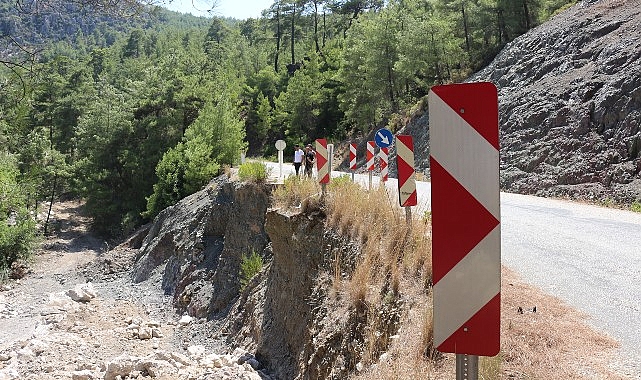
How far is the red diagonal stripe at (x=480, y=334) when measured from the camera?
8.05 feet

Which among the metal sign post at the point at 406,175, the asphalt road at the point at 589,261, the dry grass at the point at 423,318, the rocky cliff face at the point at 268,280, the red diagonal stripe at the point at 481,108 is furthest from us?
the metal sign post at the point at 406,175

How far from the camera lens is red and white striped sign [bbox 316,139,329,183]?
11492 mm

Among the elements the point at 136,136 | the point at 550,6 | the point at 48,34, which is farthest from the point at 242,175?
the point at 550,6

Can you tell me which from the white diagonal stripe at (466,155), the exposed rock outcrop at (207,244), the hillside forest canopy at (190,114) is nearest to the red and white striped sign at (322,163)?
the exposed rock outcrop at (207,244)

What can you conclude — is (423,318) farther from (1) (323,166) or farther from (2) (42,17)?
(1) (323,166)

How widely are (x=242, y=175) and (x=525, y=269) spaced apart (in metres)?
13.8

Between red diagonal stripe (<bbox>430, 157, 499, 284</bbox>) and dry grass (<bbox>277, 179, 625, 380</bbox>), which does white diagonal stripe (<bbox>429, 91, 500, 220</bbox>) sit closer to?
red diagonal stripe (<bbox>430, 157, 499, 284</bbox>)

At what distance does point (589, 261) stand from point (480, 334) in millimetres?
6355

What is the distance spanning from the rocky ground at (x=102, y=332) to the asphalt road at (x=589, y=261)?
601 centimetres

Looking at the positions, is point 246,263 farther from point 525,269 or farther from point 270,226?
point 525,269

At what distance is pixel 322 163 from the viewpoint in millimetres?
11891

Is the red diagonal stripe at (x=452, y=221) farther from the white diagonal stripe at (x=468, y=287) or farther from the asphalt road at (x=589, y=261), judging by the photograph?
the asphalt road at (x=589, y=261)

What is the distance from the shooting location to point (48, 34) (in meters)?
6.37

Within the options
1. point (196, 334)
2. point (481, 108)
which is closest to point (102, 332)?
point (196, 334)
